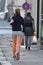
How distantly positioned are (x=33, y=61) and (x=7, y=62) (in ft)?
3.40

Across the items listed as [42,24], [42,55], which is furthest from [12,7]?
[42,55]

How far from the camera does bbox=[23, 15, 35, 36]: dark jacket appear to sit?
1627 cm

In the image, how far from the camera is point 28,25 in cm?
1636

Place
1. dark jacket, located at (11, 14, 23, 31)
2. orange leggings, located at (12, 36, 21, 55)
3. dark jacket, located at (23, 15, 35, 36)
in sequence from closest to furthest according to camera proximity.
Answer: orange leggings, located at (12, 36, 21, 55) < dark jacket, located at (11, 14, 23, 31) < dark jacket, located at (23, 15, 35, 36)

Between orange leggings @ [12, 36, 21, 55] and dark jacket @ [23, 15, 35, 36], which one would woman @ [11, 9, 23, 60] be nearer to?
orange leggings @ [12, 36, 21, 55]

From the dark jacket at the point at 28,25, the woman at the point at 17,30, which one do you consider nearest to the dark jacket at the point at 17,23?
the woman at the point at 17,30

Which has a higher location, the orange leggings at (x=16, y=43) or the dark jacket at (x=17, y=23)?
the dark jacket at (x=17, y=23)

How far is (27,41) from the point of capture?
1695 cm

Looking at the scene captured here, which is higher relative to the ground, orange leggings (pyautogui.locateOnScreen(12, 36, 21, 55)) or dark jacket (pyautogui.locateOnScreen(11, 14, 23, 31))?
dark jacket (pyautogui.locateOnScreen(11, 14, 23, 31))

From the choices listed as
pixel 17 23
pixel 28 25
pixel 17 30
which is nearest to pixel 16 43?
pixel 17 30

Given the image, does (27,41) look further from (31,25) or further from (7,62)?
(7,62)

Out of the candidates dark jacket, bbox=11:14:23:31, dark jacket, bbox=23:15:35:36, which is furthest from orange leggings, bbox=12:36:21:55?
dark jacket, bbox=23:15:35:36

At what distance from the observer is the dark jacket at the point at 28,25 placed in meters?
16.3

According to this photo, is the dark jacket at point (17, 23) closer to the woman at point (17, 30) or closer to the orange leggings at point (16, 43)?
the woman at point (17, 30)
